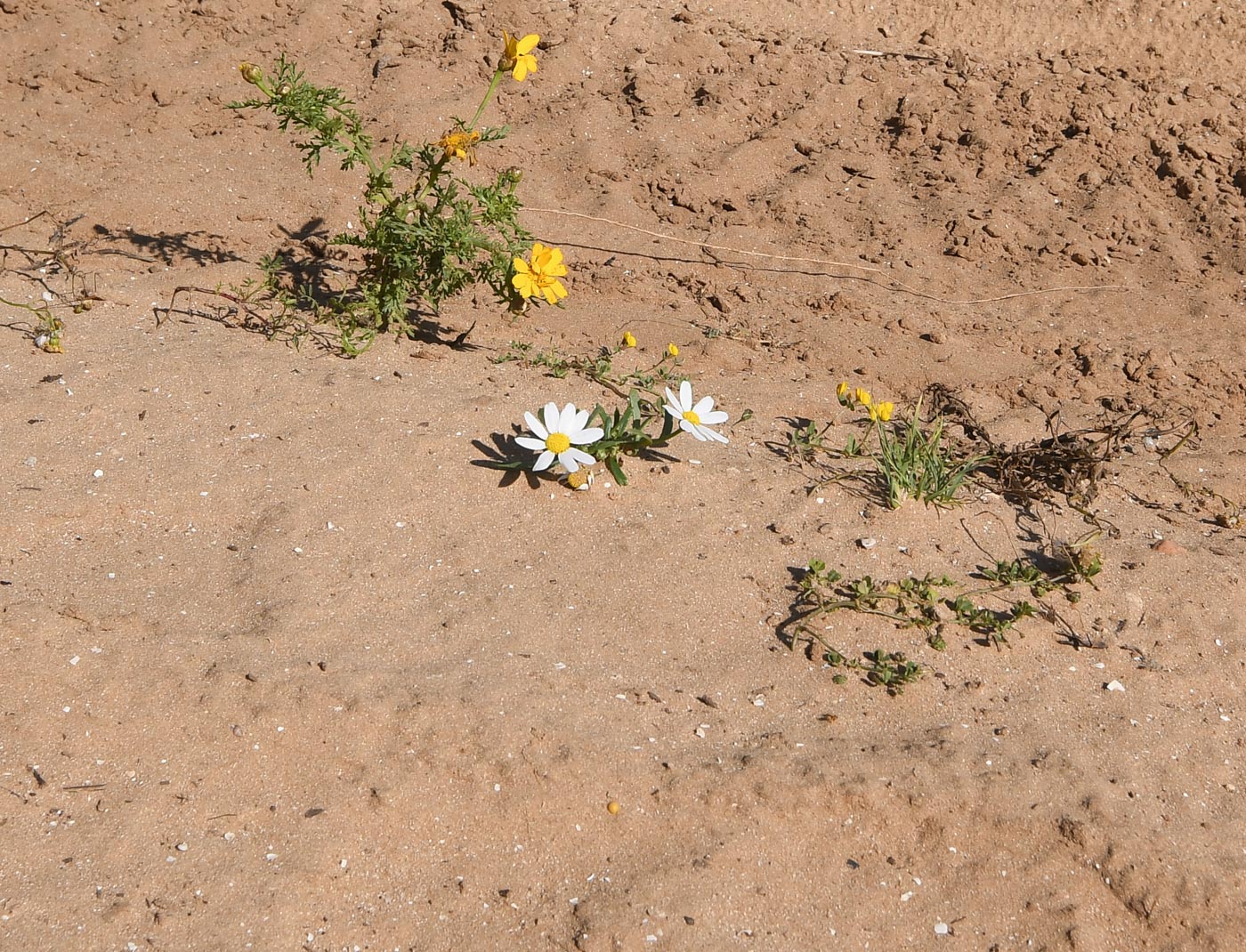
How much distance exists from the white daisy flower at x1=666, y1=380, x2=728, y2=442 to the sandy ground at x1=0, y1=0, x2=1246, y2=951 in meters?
0.16

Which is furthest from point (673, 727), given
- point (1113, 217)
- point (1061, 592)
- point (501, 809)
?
point (1113, 217)

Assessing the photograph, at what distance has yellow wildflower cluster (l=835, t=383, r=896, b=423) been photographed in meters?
3.35

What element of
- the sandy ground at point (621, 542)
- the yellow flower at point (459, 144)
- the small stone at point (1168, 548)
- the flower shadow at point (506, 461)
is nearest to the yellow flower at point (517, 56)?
the yellow flower at point (459, 144)

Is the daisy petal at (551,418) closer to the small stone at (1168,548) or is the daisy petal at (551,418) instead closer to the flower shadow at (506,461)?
the flower shadow at (506,461)

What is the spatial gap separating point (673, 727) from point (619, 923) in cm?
51

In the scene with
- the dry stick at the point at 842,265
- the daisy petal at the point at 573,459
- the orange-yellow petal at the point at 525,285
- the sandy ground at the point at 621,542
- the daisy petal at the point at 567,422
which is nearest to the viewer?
the sandy ground at the point at 621,542

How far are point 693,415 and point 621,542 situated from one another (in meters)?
0.47

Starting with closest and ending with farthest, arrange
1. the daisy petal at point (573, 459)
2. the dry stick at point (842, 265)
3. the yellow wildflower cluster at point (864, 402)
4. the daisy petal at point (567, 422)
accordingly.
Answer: the daisy petal at point (573, 459) < the daisy petal at point (567, 422) < the yellow wildflower cluster at point (864, 402) < the dry stick at point (842, 265)

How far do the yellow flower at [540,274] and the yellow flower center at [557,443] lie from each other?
564 millimetres

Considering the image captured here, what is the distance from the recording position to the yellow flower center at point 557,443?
10.3 feet

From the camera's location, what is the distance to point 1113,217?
4.95 m

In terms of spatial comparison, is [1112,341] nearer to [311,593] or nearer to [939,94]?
[939,94]

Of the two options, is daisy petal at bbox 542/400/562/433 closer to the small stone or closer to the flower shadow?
the flower shadow

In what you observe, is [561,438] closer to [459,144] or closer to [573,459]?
[573,459]
